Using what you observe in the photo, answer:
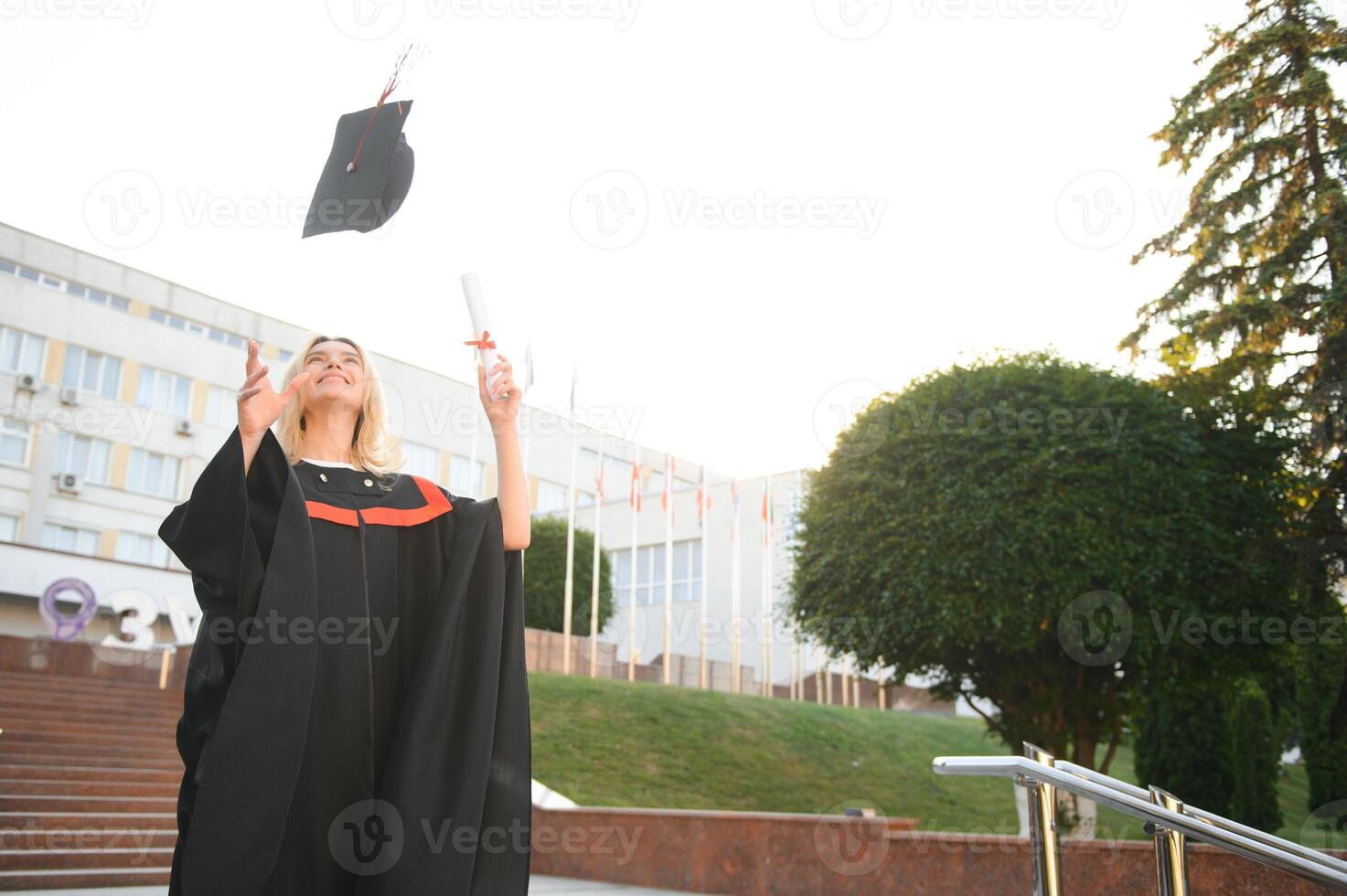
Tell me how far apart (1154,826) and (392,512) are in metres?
2.49

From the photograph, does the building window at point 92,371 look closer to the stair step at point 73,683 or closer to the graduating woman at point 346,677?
the stair step at point 73,683

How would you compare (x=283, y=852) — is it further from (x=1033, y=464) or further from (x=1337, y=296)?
(x=1337, y=296)

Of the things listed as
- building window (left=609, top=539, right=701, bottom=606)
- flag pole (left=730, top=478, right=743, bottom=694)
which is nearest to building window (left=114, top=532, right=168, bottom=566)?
building window (left=609, top=539, right=701, bottom=606)

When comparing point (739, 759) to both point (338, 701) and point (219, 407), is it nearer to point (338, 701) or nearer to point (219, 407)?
point (338, 701)

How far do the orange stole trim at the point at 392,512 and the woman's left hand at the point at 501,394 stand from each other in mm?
270

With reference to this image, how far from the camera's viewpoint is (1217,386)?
14297 mm

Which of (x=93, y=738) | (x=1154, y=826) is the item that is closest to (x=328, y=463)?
(x=1154, y=826)

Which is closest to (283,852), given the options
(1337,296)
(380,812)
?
(380,812)

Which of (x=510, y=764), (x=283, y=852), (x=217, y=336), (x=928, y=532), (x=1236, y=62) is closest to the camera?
(x=283, y=852)

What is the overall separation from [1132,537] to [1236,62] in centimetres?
764

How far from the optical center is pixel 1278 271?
1386 centimetres

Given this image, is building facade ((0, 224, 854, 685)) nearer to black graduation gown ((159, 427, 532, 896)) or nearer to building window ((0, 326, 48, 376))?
building window ((0, 326, 48, 376))

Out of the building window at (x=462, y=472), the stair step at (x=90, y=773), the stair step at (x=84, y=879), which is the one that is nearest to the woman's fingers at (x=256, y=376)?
the stair step at (x=84, y=879)

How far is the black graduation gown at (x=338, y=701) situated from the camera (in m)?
2.44
